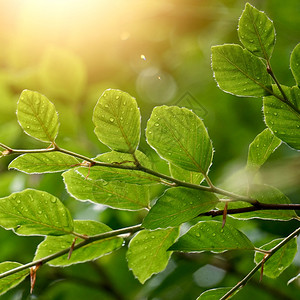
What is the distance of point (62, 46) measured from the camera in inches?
72.2

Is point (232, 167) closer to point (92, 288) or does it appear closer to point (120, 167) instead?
point (92, 288)

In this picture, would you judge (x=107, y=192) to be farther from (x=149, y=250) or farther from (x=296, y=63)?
(x=296, y=63)

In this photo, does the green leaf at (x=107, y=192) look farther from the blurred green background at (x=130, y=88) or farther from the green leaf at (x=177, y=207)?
the blurred green background at (x=130, y=88)

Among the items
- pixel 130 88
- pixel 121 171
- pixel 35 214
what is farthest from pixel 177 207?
A: pixel 130 88

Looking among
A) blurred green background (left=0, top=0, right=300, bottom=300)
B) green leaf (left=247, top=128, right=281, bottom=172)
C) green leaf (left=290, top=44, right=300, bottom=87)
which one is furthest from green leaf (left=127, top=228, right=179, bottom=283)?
blurred green background (left=0, top=0, right=300, bottom=300)

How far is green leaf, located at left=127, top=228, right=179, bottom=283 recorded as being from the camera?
63 centimetres

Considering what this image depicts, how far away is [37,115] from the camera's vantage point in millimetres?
546

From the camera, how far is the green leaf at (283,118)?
55cm

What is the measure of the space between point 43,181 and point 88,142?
1.14 feet

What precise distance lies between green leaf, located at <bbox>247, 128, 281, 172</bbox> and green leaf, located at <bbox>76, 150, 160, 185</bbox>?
0.13 meters

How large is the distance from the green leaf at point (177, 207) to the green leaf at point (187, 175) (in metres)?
0.05

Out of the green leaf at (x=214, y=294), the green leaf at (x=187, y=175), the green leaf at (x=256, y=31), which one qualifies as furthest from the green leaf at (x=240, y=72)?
the green leaf at (x=214, y=294)

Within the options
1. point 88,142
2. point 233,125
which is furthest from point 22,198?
point 233,125

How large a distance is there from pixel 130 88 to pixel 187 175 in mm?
1318
